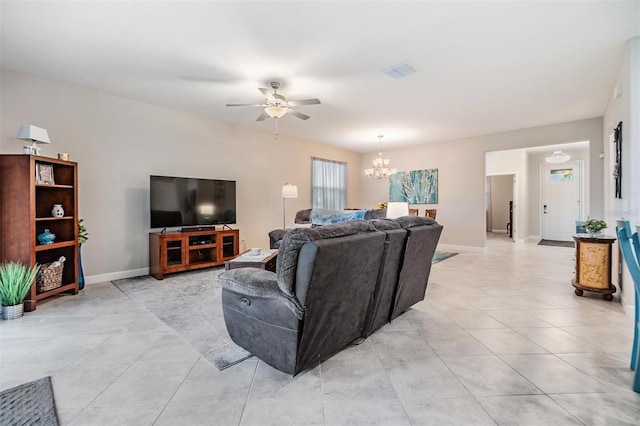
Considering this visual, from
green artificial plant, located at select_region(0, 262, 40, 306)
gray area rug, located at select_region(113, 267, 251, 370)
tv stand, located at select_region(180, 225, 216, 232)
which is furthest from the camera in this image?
tv stand, located at select_region(180, 225, 216, 232)

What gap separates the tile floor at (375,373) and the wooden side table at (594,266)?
1.04ft

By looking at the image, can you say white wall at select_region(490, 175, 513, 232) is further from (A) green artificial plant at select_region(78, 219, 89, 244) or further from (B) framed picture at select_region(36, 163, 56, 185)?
(B) framed picture at select_region(36, 163, 56, 185)

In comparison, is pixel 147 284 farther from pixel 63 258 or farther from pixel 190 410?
pixel 190 410

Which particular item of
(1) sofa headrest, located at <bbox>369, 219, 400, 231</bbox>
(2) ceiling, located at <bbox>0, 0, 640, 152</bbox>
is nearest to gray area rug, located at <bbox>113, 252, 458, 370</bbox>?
(1) sofa headrest, located at <bbox>369, 219, 400, 231</bbox>

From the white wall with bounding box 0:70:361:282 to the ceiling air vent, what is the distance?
115 inches

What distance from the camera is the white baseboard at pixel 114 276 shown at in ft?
13.3

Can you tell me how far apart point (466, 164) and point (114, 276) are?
7.39 metres

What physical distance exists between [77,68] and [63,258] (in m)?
2.27

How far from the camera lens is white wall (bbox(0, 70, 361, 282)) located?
11.9ft

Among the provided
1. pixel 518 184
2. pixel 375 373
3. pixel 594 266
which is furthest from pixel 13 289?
pixel 518 184

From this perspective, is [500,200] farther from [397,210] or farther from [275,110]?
[275,110]

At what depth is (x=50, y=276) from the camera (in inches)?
131

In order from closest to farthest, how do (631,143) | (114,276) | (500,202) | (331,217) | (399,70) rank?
(631,143), (399,70), (114,276), (331,217), (500,202)

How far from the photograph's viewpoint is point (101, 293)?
3.61 metres
